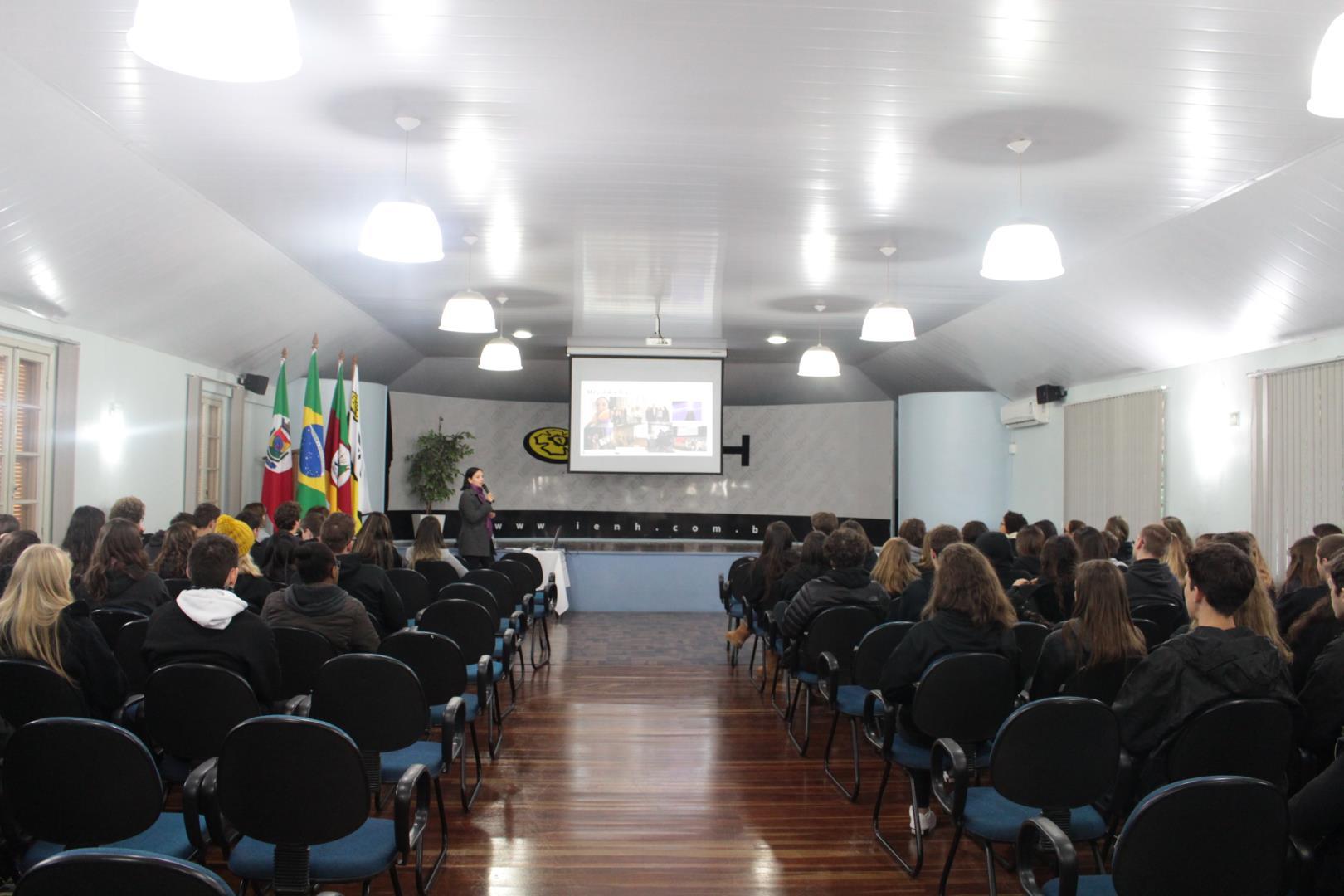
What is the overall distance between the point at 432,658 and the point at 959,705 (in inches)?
89.2

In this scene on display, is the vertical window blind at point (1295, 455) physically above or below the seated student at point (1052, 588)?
above

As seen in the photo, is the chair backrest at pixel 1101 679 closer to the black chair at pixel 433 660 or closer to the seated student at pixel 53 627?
the black chair at pixel 433 660

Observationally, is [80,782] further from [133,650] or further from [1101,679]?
[1101,679]

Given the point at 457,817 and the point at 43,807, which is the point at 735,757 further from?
the point at 43,807

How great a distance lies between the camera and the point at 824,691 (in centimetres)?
500

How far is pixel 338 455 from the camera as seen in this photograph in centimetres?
984

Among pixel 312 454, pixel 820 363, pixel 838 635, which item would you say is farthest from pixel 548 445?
pixel 838 635

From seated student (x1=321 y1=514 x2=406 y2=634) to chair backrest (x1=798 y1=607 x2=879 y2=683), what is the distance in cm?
224

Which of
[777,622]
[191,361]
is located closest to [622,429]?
[191,361]

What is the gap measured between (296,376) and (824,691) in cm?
871

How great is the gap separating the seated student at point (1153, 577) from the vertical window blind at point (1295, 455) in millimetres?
2130

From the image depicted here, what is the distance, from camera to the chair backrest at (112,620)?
401cm

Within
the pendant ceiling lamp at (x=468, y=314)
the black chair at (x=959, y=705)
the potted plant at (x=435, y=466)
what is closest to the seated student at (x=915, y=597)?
the black chair at (x=959, y=705)

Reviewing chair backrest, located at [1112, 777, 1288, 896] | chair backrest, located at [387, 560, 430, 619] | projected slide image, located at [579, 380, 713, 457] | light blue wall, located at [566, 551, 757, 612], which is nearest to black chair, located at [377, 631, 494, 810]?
chair backrest, located at [387, 560, 430, 619]
